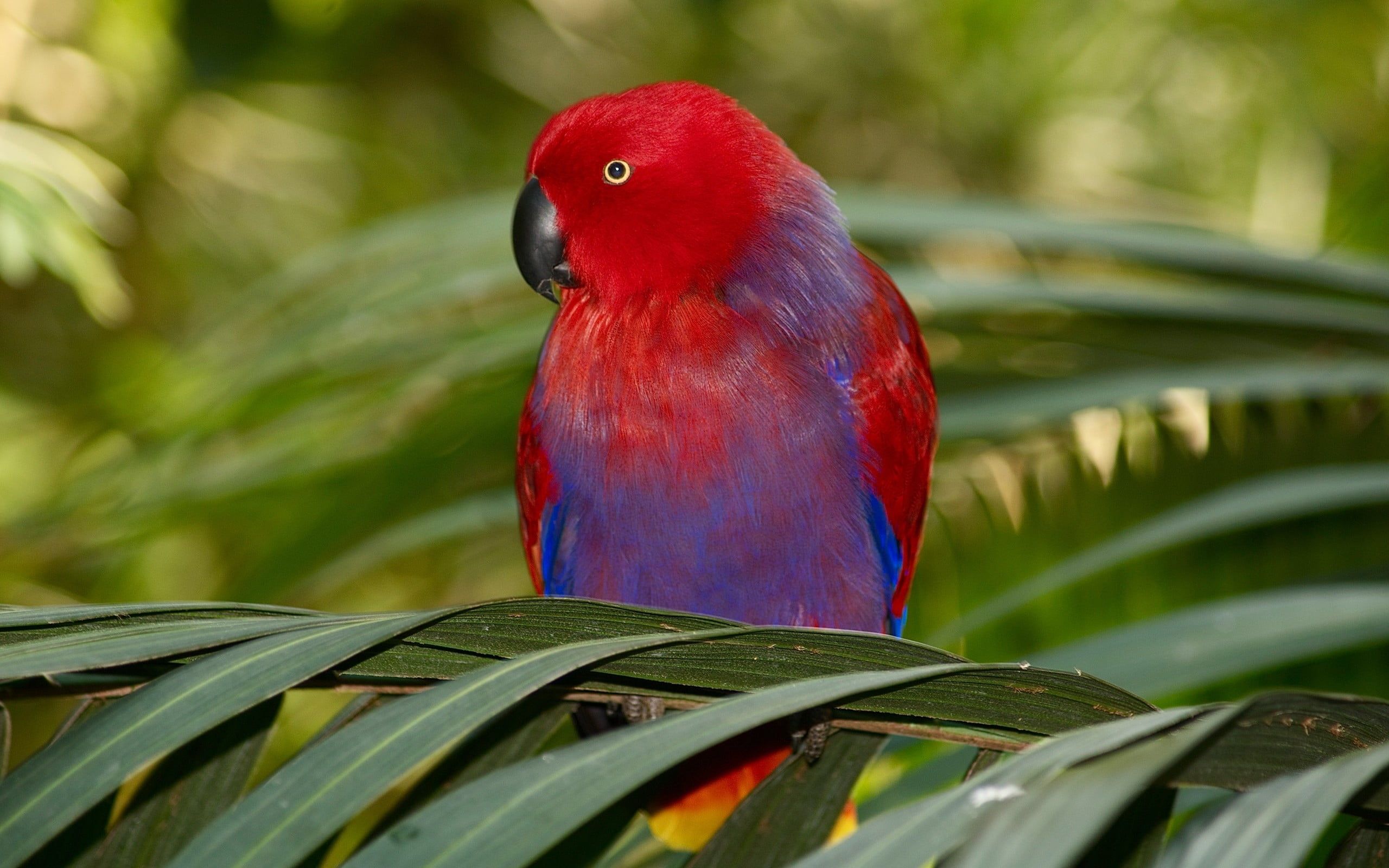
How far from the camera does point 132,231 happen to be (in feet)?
9.26

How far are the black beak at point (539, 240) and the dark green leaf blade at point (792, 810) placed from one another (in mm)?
628

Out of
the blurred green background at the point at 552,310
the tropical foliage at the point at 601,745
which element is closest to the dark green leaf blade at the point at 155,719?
the tropical foliage at the point at 601,745

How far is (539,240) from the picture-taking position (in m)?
1.20

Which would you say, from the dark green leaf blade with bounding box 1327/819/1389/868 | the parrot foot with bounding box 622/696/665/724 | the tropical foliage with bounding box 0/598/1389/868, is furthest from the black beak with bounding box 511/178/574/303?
the dark green leaf blade with bounding box 1327/819/1389/868

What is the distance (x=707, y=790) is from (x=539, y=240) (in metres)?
0.58

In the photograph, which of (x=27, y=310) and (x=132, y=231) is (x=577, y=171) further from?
(x=27, y=310)

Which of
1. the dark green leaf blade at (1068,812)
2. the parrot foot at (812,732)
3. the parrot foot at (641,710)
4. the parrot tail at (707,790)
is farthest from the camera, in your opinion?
the parrot tail at (707,790)

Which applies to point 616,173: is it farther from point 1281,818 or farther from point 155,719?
point 1281,818

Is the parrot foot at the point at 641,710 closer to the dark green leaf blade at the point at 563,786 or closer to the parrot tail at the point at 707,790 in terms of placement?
the parrot tail at the point at 707,790

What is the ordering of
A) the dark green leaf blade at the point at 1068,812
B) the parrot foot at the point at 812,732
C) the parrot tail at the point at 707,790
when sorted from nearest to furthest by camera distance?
1. the dark green leaf blade at the point at 1068,812
2. the parrot foot at the point at 812,732
3. the parrot tail at the point at 707,790

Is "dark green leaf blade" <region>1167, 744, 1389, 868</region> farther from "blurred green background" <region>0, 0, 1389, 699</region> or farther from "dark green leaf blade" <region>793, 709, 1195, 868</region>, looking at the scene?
"blurred green background" <region>0, 0, 1389, 699</region>

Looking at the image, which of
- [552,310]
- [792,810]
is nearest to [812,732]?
[792,810]

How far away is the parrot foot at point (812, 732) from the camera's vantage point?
75 centimetres

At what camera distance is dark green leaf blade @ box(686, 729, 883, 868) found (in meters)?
0.67
